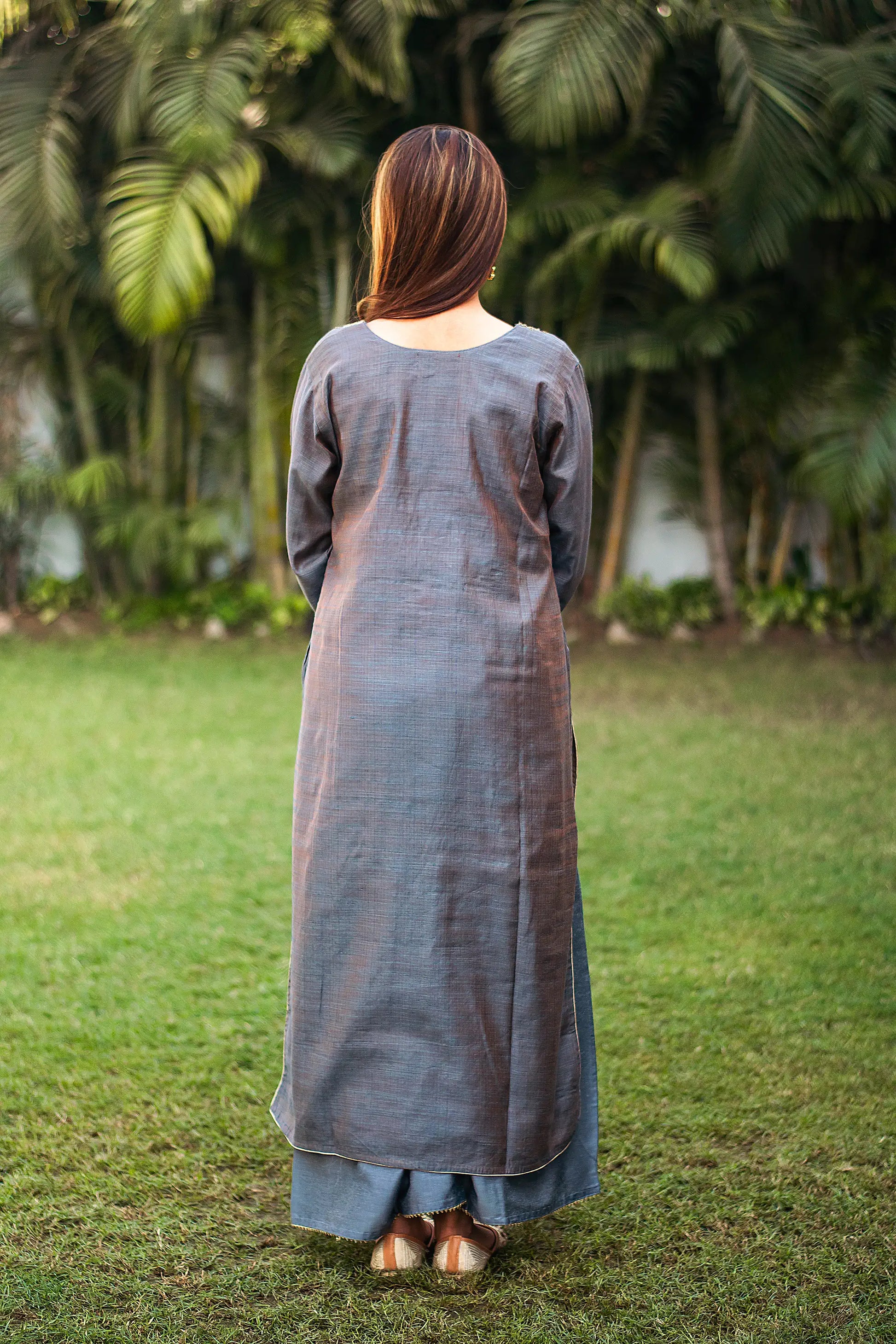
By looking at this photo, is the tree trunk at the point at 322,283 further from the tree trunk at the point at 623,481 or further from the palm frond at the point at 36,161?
the tree trunk at the point at 623,481

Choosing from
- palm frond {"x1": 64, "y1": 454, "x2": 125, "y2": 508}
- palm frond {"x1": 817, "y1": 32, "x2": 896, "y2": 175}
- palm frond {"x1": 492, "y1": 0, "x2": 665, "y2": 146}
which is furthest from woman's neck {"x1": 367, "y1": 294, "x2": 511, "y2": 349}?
palm frond {"x1": 64, "y1": 454, "x2": 125, "y2": 508}

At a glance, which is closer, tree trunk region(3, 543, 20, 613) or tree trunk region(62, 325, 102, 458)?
tree trunk region(62, 325, 102, 458)

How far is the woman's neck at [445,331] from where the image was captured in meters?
1.97

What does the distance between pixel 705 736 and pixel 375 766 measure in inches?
158

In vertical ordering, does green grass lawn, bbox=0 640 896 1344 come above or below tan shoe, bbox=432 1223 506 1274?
below

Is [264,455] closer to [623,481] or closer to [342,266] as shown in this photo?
[342,266]

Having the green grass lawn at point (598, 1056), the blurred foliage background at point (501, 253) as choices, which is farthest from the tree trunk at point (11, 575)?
the green grass lawn at point (598, 1056)

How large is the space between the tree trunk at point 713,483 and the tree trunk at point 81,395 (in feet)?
13.1

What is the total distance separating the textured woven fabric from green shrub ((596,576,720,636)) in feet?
20.3

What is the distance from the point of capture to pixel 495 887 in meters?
1.98

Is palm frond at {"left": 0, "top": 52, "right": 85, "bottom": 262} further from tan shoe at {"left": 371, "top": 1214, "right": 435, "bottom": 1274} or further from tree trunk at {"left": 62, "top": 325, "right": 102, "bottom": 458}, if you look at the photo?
tan shoe at {"left": 371, "top": 1214, "right": 435, "bottom": 1274}

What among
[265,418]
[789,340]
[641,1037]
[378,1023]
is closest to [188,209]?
[265,418]

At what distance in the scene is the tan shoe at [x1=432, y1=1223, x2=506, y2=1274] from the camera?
6.97ft

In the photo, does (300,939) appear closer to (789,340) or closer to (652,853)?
(652,853)
